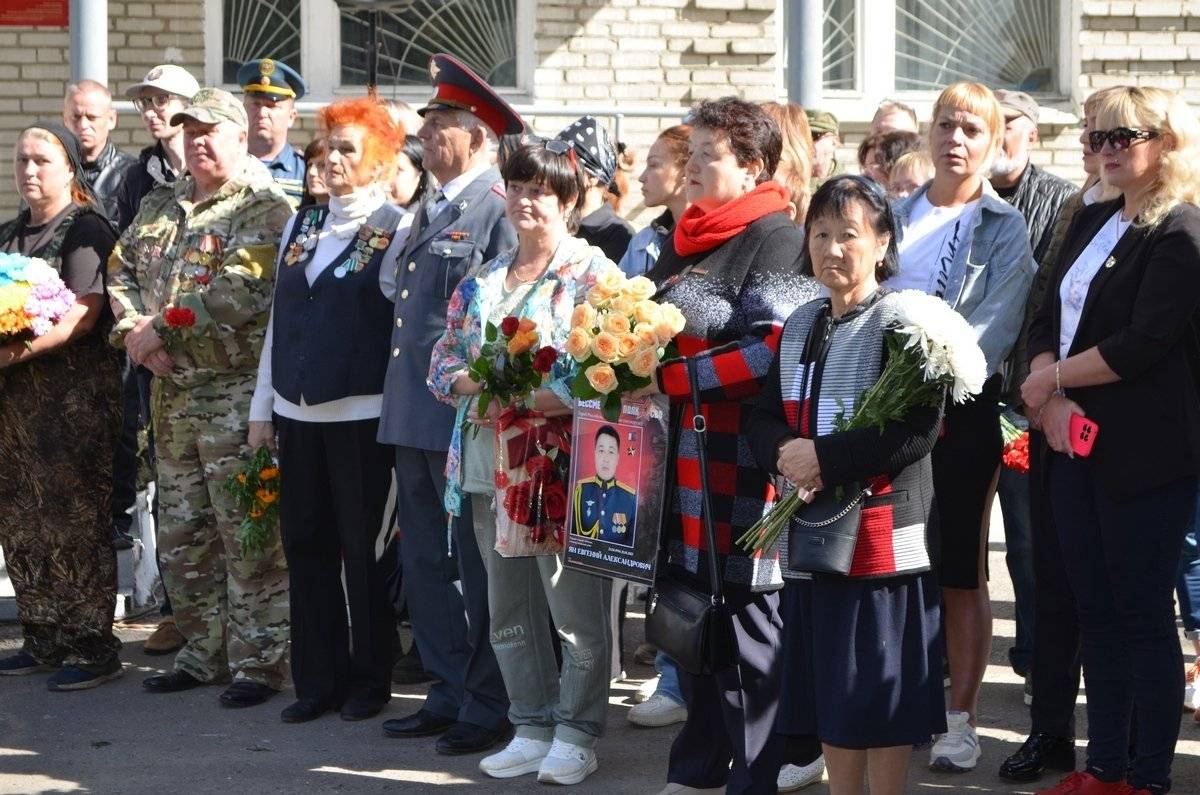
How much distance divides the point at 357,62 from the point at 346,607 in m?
7.26

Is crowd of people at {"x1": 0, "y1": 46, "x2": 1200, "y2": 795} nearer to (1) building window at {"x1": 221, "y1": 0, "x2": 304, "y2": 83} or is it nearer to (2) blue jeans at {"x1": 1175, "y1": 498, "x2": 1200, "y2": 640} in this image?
(2) blue jeans at {"x1": 1175, "y1": 498, "x2": 1200, "y2": 640}

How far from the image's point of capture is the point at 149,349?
6.16 meters

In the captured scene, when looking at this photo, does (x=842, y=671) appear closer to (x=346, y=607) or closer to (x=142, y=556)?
(x=346, y=607)

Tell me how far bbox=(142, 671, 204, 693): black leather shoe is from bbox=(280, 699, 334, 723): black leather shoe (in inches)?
24.2

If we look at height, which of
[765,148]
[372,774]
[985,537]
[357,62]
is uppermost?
[357,62]

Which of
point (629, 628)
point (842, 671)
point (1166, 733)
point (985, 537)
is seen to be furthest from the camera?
point (629, 628)

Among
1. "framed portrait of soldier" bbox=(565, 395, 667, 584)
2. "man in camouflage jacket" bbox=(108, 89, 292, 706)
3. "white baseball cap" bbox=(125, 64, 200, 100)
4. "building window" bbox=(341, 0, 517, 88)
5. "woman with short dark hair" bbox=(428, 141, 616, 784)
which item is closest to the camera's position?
"framed portrait of soldier" bbox=(565, 395, 667, 584)

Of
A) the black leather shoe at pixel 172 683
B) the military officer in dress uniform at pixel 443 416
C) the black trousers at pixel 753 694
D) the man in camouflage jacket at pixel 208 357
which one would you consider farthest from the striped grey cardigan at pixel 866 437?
the black leather shoe at pixel 172 683

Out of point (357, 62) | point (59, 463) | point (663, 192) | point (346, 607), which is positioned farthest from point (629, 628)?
point (357, 62)

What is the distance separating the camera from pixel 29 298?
20.5ft

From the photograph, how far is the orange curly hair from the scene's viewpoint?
5914mm

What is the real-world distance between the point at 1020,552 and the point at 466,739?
2204 mm

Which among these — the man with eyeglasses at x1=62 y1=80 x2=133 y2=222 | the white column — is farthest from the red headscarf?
the white column

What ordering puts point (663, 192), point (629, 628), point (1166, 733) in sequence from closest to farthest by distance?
point (1166, 733)
point (663, 192)
point (629, 628)
